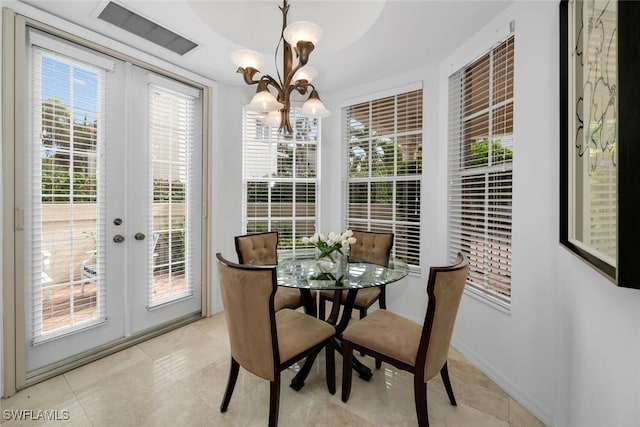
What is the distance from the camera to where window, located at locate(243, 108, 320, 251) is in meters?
3.42

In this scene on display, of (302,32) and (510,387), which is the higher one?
(302,32)

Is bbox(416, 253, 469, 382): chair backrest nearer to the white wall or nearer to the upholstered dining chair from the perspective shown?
the white wall

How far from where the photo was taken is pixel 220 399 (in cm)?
186

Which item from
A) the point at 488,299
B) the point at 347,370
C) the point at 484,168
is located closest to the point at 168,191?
the point at 347,370

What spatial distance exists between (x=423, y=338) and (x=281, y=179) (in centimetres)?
251

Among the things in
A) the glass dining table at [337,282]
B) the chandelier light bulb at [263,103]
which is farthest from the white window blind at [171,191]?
the chandelier light bulb at [263,103]

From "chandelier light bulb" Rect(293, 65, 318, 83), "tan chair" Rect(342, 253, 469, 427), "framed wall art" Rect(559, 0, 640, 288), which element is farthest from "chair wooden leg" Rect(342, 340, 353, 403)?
"chandelier light bulb" Rect(293, 65, 318, 83)

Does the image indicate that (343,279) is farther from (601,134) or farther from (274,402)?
(601,134)

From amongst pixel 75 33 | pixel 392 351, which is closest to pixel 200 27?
pixel 75 33

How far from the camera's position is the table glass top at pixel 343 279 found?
5.89 ft

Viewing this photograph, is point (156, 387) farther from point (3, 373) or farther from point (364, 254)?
point (364, 254)

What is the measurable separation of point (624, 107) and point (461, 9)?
5.59ft

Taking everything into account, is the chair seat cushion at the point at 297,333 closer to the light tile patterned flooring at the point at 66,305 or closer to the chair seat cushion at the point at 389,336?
the chair seat cushion at the point at 389,336

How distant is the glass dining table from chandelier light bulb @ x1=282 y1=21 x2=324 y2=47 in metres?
1.45
